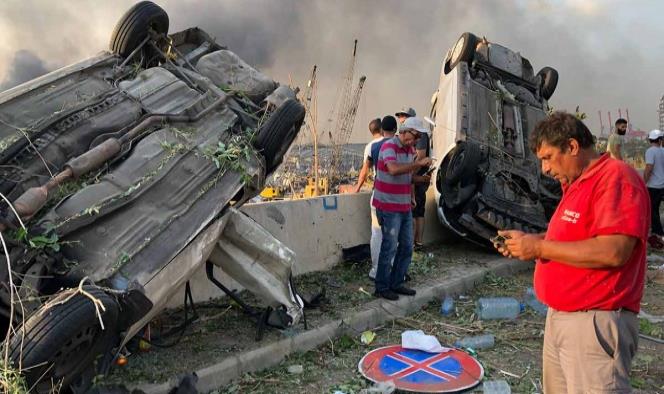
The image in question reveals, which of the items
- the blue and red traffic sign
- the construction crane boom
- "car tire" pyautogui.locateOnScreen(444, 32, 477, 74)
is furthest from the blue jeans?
the construction crane boom

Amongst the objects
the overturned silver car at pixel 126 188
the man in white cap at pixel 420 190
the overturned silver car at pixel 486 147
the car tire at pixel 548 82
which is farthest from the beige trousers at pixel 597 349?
the car tire at pixel 548 82

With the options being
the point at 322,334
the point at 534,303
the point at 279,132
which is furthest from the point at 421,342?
the point at 279,132

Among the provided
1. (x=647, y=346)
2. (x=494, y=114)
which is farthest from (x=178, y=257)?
(x=494, y=114)

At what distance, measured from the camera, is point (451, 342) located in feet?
16.3

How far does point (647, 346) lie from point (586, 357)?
3083 mm

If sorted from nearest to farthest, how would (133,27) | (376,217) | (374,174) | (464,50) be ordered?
1. (133,27)
2. (376,217)
3. (374,174)
4. (464,50)

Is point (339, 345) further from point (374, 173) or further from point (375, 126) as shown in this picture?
point (375, 126)

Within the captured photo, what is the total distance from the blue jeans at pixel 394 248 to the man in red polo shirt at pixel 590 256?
10.1ft

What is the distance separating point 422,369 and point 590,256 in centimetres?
234

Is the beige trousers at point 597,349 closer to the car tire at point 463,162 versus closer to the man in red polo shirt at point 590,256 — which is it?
the man in red polo shirt at point 590,256

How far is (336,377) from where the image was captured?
4242 mm

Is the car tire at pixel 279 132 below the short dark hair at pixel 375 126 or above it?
above

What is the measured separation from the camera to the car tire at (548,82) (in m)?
9.47

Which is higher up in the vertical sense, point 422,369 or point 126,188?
point 126,188
